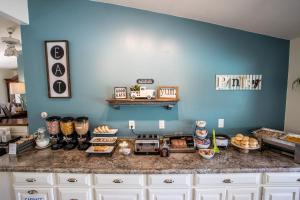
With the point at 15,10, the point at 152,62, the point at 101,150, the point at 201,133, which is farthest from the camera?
the point at 152,62

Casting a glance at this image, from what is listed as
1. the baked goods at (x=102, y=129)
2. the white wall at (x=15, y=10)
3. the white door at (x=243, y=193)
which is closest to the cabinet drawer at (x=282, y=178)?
the white door at (x=243, y=193)

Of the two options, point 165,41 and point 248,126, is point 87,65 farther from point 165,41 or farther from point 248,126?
point 248,126

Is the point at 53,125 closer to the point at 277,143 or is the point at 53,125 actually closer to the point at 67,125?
the point at 67,125

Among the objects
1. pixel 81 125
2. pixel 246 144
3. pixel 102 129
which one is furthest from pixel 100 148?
pixel 246 144

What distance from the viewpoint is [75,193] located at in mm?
Answer: 1563

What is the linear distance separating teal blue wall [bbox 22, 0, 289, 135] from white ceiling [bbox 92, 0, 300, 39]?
96mm

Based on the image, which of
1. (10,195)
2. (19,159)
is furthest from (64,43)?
(10,195)

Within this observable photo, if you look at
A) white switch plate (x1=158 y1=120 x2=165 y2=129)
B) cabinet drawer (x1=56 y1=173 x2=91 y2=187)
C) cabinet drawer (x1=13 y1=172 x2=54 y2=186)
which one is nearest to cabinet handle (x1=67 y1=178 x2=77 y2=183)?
cabinet drawer (x1=56 y1=173 x2=91 y2=187)

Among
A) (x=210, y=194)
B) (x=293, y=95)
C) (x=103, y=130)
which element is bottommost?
(x=210, y=194)

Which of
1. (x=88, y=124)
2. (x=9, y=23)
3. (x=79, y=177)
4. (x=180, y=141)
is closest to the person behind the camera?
(x=79, y=177)

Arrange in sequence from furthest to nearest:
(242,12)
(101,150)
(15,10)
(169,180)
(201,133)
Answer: (201,133), (15,10), (101,150), (242,12), (169,180)

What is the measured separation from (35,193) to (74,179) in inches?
16.6

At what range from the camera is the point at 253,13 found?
163 centimetres

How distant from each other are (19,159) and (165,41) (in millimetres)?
2050
